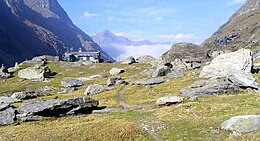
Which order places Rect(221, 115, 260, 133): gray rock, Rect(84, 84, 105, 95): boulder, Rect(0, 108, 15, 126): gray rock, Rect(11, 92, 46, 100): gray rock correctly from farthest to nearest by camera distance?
Rect(84, 84, 105, 95): boulder < Rect(11, 92, 46, 100): gray rock < Rect(0, 108, 15, 126): gray rock < Rect(221, 115, 260, 133): gray rock

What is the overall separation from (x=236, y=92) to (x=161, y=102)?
1488 centimetres

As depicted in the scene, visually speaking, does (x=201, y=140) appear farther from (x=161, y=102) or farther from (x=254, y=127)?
(x=161, y=102)

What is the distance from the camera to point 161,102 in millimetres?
55625

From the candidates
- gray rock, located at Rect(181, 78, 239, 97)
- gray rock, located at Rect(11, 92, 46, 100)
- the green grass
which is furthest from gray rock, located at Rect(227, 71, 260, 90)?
gray rock, located at Rect(11, 92, 46, 100)

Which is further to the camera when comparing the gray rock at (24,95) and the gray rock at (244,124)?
the gray rock at (24,95)

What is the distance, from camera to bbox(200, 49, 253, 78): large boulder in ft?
251

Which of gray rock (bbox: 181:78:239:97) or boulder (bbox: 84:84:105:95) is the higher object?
gray rock (bbox: 181:78:239:97)

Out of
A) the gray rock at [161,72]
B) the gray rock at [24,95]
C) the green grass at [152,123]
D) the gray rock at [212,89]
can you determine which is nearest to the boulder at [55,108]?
the green grass at [152,123]

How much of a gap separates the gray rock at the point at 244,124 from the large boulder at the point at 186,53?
292 feet

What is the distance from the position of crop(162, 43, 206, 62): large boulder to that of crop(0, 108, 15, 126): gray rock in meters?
81.5

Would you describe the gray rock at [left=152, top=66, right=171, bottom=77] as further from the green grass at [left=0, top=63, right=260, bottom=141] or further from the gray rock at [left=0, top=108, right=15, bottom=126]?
the gray rock at [left=0, top=108, right=15, bottom=126]

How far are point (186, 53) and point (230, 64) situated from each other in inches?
1915

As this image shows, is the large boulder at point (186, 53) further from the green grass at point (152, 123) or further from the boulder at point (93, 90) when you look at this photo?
the green grass at point (152, 123)

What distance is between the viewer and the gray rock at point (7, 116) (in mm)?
49938
